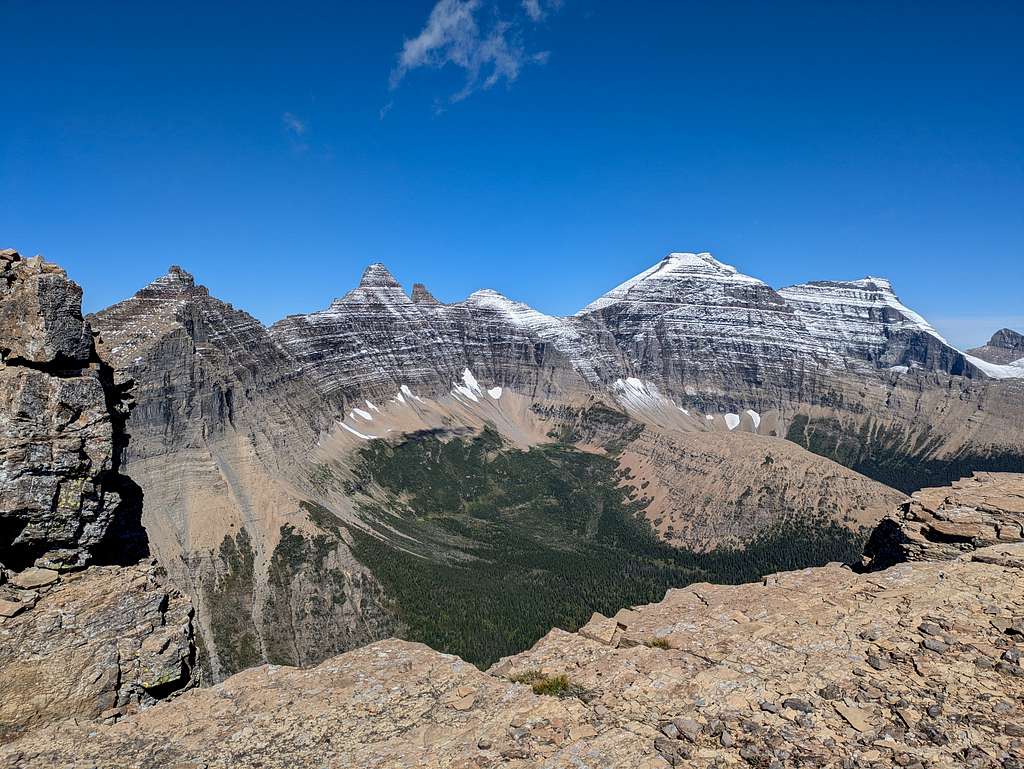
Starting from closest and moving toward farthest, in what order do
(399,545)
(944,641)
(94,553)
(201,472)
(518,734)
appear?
(518,734) < (944,641) < (94,553) < (201,472) < (399,545)

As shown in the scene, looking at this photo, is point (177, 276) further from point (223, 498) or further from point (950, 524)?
point (950, 524)

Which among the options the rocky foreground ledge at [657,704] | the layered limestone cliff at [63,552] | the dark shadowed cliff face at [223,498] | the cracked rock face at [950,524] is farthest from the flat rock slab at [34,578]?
the dark shadowed cliff face at [223,498]

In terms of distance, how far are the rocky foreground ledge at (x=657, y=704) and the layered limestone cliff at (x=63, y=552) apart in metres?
1.71

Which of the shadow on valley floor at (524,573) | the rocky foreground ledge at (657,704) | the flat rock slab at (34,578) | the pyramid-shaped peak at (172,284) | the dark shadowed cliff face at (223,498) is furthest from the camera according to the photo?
the pyramid-shaped peak at (172,284)

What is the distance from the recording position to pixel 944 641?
2028 centimetres

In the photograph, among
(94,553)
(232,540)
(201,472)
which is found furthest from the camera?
(201,472)

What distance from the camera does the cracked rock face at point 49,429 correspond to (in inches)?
899

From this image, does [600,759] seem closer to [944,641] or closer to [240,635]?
[944,641]

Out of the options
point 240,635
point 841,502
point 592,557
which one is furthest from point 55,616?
point 841,502

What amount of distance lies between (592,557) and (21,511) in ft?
590

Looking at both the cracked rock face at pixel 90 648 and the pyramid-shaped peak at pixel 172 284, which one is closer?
the cracked rock face at pixel 90 648

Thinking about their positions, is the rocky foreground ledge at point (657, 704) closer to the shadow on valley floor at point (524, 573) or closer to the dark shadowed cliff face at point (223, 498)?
the shadow on valley floor at point (524, 573)

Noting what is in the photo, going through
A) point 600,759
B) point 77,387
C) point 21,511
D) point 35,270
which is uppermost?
point 35,270

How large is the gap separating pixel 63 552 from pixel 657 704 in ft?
78.6
